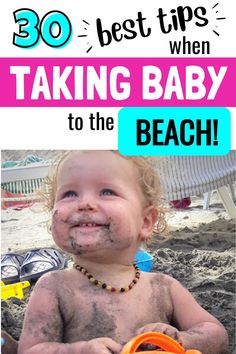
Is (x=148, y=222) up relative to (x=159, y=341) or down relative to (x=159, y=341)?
up

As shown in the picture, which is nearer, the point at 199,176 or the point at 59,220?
the point at 59,220

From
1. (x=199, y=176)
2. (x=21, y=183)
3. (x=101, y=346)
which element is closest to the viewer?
(x=101, y=346)

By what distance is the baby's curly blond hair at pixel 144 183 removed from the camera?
1.11m

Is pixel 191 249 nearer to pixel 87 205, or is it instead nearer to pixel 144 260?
pixel 144 260

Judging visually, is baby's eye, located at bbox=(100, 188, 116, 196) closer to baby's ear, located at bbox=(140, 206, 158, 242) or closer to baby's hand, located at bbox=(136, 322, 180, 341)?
baby's ear, located at bbox=(140, 206, 158, 242)

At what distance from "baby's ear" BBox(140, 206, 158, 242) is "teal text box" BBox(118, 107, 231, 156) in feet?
0.32

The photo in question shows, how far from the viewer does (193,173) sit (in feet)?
4.16

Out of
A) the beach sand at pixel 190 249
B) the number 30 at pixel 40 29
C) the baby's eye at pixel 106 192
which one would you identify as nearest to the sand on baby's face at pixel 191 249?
the beach sand at pixel 190 249

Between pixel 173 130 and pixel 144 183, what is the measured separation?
0.10 meters

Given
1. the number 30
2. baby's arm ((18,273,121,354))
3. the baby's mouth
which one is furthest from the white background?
baby's arm ((18,273,121,354))

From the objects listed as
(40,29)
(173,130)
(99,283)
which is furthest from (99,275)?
(40,29)

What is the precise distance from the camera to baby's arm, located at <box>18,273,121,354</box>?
1064mm

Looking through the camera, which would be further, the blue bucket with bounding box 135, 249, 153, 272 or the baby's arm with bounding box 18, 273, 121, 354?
the blue bucket with bounding box 135, 249, 153, 272

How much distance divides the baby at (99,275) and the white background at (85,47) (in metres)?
0.04
